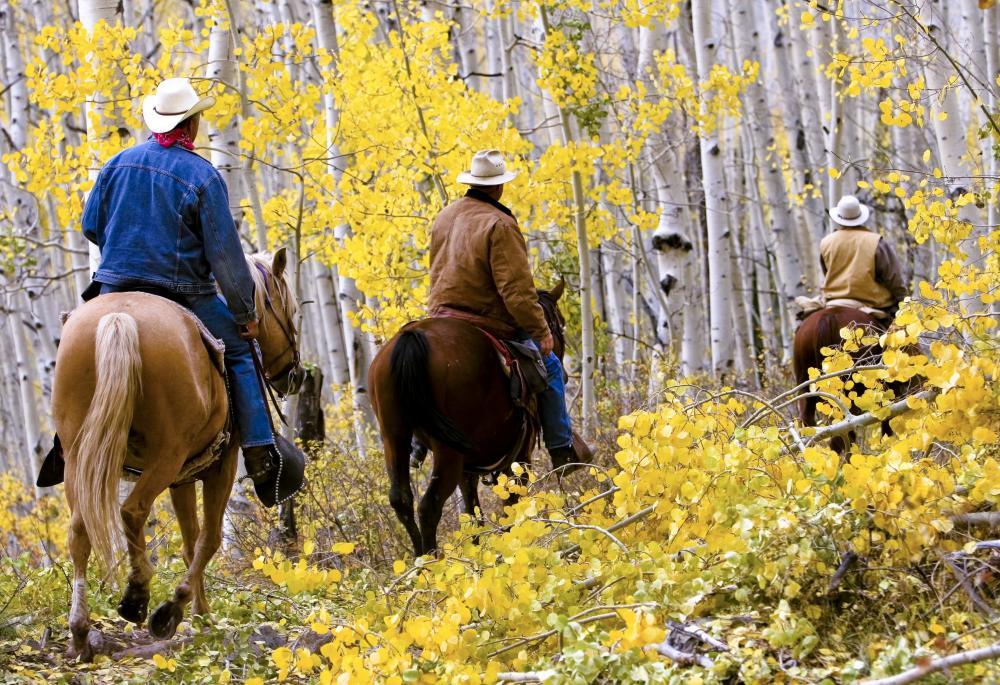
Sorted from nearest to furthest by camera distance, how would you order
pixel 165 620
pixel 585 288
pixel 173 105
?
pixel 165 620
pixel 173 105
pixel 585 288

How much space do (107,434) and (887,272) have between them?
21.2ft

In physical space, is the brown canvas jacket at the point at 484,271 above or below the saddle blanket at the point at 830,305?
above

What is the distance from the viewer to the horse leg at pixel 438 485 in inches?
260

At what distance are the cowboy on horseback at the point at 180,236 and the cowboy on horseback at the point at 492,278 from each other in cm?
179

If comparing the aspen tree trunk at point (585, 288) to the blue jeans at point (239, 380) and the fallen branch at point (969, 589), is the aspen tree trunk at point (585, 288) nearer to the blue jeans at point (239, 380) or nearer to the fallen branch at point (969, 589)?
the blue jeans at point (239, 380)

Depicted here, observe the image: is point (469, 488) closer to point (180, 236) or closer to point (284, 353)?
point (284, 353)

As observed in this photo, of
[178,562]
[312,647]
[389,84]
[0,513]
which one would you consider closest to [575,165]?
[389,84]

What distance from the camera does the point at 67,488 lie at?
452 centimetres

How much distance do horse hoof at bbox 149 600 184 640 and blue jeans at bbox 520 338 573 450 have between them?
273cm

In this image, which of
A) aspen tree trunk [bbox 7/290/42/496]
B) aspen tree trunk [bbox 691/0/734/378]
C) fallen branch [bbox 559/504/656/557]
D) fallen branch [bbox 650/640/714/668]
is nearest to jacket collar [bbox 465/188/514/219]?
fallen branch [bbox 559/504/656/557]

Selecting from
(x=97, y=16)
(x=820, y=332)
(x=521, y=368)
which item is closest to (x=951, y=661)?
(x=521, y=368)

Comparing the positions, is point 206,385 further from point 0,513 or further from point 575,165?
point 0,513

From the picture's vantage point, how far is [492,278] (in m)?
6.80

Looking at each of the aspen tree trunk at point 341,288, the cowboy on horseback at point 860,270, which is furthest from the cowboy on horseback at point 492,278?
the cowboy on horseback at point 860,270
